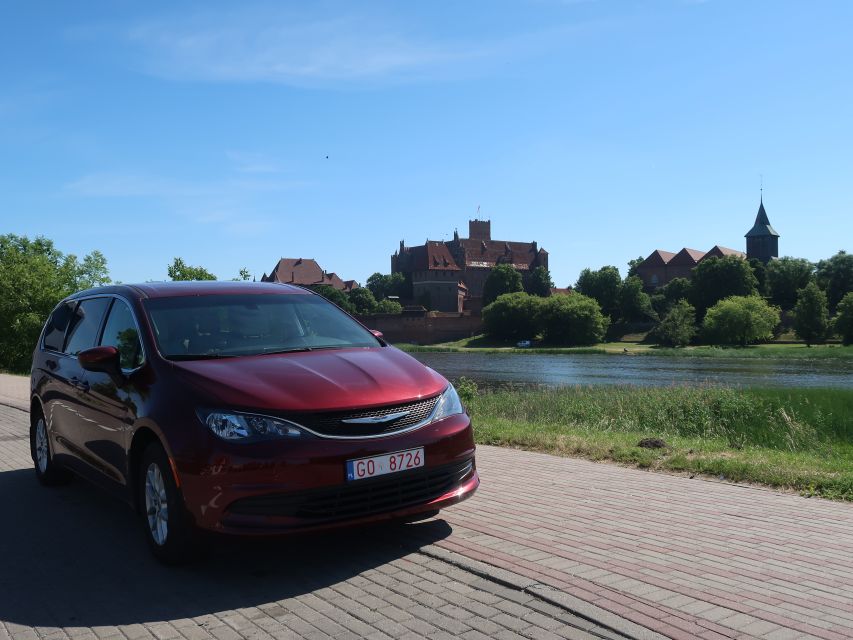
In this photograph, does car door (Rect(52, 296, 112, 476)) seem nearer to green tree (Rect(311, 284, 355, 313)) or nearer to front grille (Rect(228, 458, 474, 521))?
front grille (Rect(228, 458, 474, 521))

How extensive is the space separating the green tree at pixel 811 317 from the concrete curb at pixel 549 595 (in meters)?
76.2

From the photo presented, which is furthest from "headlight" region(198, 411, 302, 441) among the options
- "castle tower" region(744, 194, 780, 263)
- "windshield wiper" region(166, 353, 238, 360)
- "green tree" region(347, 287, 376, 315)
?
"castle tower" region(744, 194, 780, 263)

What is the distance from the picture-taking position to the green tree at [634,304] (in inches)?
3915

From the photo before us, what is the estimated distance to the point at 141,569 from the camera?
475cm

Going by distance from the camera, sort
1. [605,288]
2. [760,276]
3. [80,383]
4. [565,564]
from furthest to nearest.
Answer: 1. [605,288]
2. [760,276]
3. [80,383]
4. [565,564]

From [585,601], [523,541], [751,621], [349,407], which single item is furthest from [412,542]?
[751,621]

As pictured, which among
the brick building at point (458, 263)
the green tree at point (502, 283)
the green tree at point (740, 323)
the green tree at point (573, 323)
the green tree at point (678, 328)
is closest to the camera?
the green tree at point (740, 323)

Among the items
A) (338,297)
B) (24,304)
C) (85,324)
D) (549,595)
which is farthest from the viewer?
(338,297)

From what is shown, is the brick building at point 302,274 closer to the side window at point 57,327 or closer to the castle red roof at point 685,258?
the castle red roof at point 685,258

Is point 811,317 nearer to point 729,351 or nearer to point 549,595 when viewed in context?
point 729,351

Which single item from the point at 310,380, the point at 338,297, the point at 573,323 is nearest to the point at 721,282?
the point at 573,323

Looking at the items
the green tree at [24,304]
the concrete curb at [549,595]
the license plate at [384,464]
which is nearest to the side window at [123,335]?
the license plate at [384,464]

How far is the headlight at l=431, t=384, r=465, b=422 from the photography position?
4844mm

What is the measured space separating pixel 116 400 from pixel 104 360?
0.28 meters
